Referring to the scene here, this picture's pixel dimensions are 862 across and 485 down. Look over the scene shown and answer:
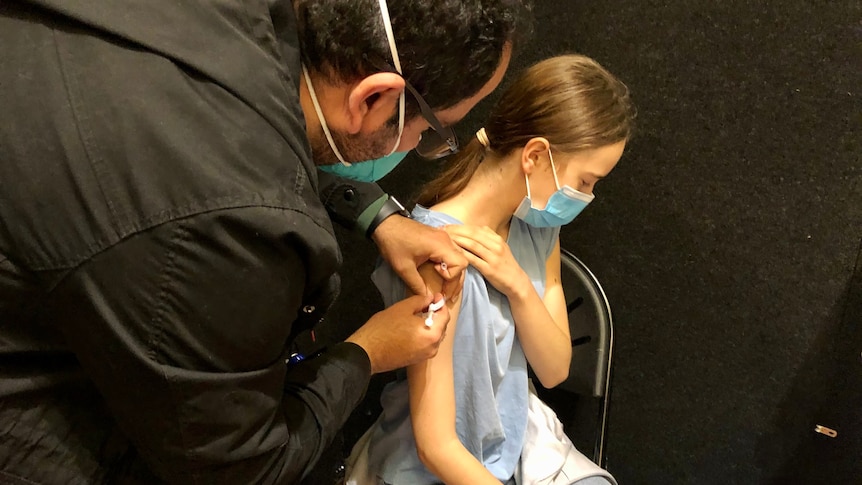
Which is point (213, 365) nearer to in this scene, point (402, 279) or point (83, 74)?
point (83, 74)

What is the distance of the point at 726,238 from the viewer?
5.24 ft

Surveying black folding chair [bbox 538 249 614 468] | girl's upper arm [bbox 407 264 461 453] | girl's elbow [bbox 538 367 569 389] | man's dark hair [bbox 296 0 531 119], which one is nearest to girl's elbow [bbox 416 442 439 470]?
girl's upper arm [bbox 407 264 461 453]

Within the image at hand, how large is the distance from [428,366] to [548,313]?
0.98 ft

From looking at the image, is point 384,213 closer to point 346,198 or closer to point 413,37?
point 346,198

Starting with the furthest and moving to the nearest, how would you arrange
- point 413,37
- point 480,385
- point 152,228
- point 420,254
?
point 480,385
point 420,254
point 413,37
point 152,228

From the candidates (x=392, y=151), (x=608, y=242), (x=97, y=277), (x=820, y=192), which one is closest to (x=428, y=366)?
(x=392, y=151)

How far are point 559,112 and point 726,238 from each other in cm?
73

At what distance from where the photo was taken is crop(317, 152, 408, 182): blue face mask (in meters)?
0.92

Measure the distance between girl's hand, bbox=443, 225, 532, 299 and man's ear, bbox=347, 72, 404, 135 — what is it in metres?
0.40

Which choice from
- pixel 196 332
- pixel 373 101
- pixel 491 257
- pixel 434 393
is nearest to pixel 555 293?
pixel 491 257

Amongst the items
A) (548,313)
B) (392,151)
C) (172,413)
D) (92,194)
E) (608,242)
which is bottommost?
(608,242)

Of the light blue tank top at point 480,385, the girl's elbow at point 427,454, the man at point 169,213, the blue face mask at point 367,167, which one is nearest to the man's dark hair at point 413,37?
the man at point 169,213

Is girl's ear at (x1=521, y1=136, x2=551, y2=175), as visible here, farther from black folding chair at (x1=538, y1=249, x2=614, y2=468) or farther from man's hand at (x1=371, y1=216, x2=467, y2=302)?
black folding chair at (x1=538, y1=249, x2=614, y2=468)

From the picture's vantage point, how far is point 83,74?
1.73ft
